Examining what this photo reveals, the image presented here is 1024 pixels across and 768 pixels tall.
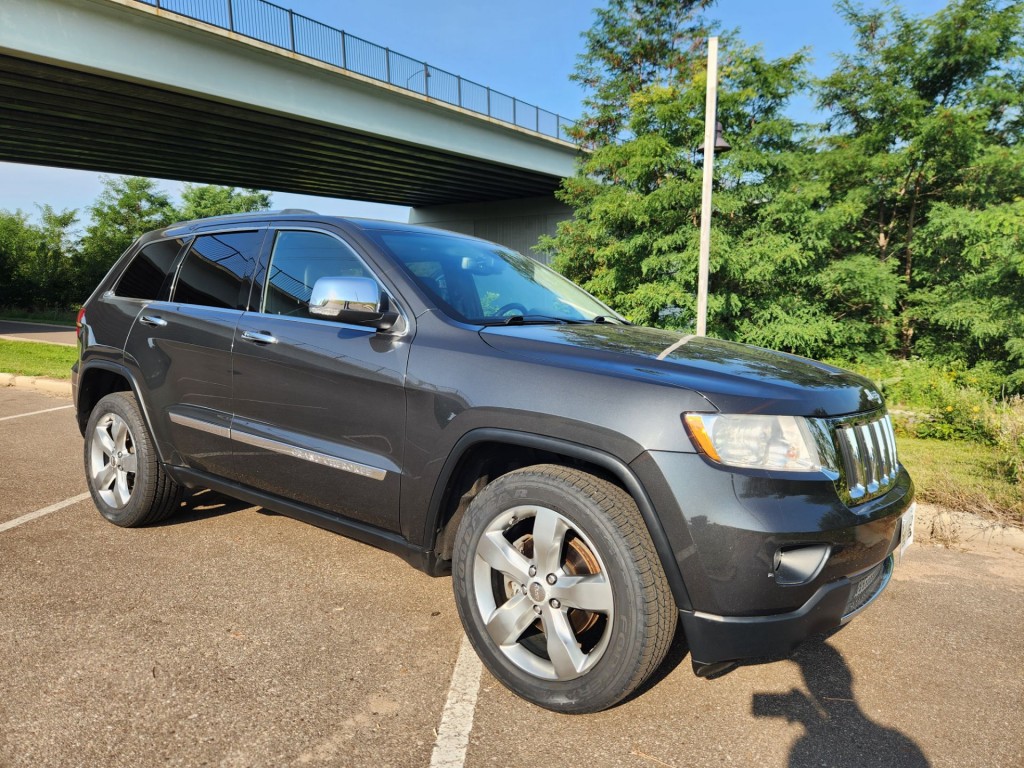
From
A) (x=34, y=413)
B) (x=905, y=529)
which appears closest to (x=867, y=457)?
(x=905, y=529)

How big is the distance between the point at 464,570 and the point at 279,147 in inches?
1037

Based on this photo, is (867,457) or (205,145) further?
(205,145)

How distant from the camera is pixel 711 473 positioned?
6.97 feet

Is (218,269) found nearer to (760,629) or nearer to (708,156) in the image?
(760,629)

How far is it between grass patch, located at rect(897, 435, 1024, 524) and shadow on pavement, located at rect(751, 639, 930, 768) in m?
2.28

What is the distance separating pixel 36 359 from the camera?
491 inches

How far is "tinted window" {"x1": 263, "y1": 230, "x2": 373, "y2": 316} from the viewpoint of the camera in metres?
3.25

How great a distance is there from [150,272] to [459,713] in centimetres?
322

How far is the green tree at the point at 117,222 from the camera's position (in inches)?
1407

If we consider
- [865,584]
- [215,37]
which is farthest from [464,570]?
[215,37]

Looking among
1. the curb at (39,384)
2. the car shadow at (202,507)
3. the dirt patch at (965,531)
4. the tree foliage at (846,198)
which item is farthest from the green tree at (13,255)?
the dirt patch at (965,531)

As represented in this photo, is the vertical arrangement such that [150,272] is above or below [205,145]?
below

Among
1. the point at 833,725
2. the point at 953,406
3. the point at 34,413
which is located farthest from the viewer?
the point at 34,413

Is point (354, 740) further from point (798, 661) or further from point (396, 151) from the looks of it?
point (396, 151)
